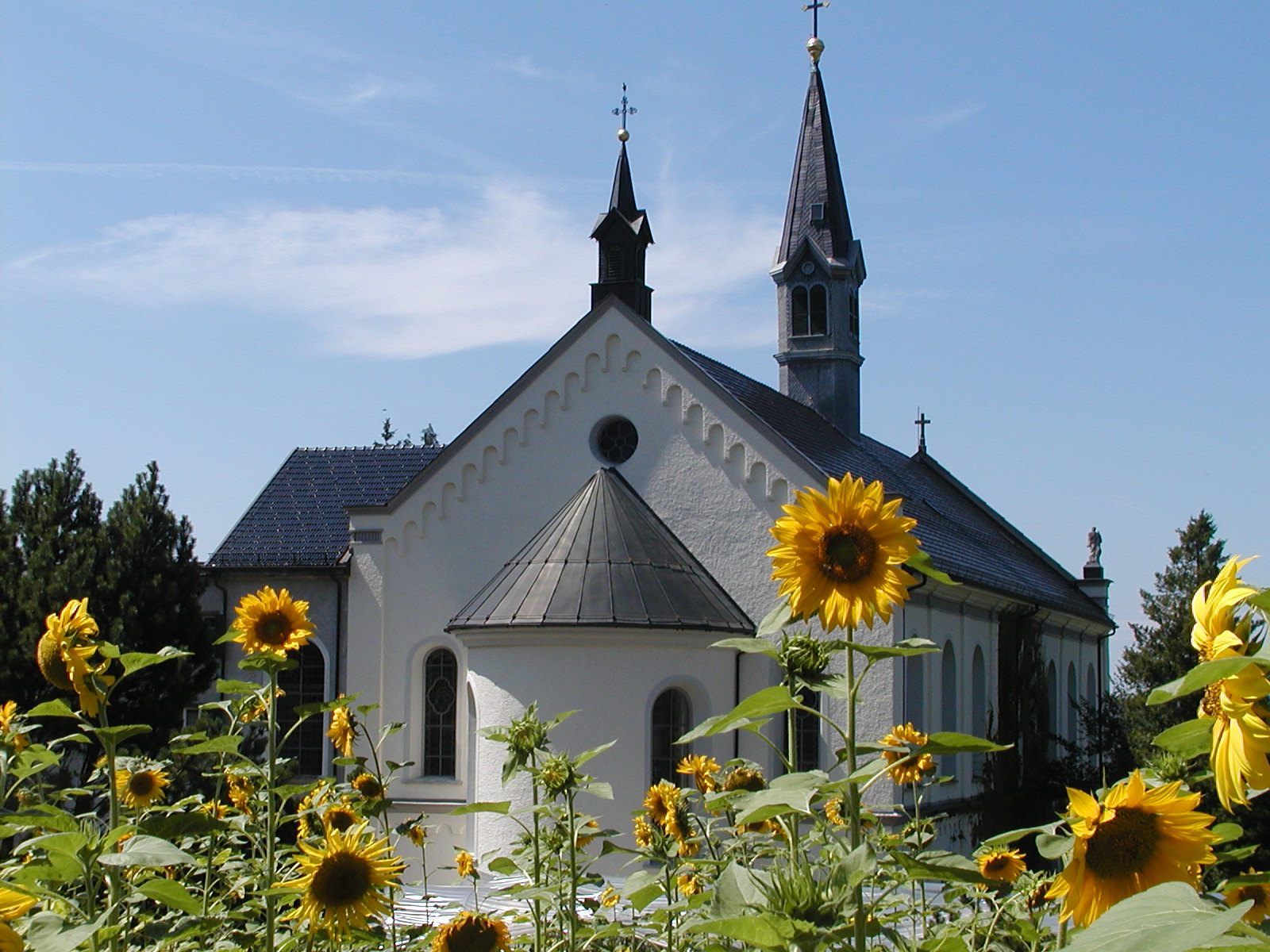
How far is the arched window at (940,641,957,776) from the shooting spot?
24.6m

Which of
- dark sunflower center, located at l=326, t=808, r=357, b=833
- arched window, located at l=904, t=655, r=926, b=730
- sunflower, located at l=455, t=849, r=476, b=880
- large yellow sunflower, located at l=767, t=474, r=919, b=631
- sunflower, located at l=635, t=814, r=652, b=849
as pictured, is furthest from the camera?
arched window, located at l=904, t=655, r=926, b=730

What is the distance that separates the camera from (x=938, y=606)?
23.9 m

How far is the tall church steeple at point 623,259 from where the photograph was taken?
24406mm

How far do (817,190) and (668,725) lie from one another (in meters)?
16.3

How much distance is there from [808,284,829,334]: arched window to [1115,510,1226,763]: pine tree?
32.9 ft

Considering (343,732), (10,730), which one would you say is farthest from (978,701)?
(10,730)

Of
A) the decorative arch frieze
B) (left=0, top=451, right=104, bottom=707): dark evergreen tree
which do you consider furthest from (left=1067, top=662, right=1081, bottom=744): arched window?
(left=0, top=451, right=104, bottom=707): dark evergreen tree

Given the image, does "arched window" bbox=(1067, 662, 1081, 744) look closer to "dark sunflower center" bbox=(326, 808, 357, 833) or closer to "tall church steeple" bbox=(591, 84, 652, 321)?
"tall church steeple" bbox=(591, 84, 652, 321)

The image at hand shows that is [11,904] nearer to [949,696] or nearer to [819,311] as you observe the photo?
[949,696]

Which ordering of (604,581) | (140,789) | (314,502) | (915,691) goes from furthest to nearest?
(314,502) < (915,691) < (604,581) < (140,789)

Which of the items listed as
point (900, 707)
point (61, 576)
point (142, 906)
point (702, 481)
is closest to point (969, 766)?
point (900, 707)

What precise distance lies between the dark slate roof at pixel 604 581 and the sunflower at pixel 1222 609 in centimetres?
1729

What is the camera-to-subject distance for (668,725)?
20.2 metres

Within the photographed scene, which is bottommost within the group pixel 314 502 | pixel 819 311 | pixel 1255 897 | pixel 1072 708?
pixel 1072 708
